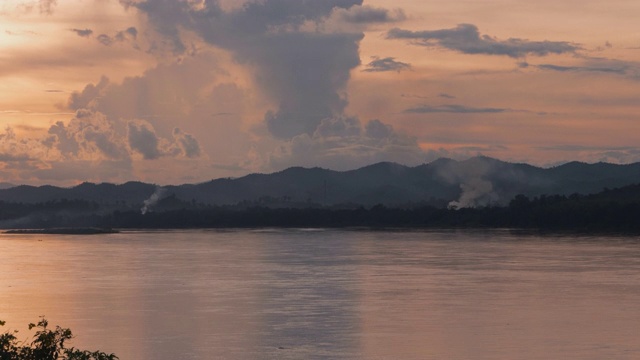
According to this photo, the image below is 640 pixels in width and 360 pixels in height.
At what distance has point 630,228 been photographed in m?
195

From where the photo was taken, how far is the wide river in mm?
41406

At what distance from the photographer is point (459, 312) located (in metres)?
52.5

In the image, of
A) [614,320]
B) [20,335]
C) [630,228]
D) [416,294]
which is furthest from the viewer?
[630,228]

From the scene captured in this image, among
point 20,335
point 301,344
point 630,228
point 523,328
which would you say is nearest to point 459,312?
point 523,328

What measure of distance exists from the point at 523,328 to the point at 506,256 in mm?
58778

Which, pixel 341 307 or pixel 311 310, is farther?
pixel 341 307

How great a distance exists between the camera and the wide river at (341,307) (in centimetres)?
4141

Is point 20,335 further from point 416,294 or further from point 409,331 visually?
point 416,294

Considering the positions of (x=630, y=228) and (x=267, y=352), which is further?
(x=630, y=228)

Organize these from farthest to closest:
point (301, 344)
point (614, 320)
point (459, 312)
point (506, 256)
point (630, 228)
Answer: point (630, 228) < point (506, 256) < point (459, 312) < point (614, 320) < point (301, 344)

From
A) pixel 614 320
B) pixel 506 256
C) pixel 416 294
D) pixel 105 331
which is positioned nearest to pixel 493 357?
pixel 614 320

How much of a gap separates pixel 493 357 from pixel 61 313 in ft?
85.3

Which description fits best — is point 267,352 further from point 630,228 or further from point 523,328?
point 630,228

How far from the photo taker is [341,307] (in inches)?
2184
